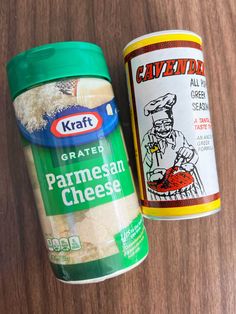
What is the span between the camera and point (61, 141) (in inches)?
17.9

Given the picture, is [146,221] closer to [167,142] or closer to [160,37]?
[167,142]

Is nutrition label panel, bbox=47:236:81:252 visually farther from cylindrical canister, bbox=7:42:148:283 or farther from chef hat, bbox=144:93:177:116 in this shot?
chef hat, bbox=144:93:177:116

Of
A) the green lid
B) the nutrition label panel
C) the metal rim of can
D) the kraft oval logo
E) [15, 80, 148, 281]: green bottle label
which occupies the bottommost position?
the nutrition label panel

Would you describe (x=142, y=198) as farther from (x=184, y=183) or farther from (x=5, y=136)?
(x=5, y=136)

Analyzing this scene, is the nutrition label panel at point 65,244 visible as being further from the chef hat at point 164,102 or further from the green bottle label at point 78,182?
the chef hat at point 164,102

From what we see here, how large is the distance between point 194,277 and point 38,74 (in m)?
0.43

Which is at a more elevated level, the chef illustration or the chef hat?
the chef hat

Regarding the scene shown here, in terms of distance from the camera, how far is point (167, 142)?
0.50 meters

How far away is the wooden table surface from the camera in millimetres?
577

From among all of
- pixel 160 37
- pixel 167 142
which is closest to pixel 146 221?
pixel 167 142

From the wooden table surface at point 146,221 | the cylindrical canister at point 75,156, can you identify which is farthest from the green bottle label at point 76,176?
the wooden table surface at point 146,221

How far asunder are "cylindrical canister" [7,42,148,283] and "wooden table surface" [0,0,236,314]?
4.2 inches

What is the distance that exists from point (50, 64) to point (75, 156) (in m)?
0.13

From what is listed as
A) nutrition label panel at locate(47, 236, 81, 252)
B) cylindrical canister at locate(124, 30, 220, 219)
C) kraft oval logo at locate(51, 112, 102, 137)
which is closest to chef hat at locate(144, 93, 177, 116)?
cylindrical canister at locate(124, 30, 220, 219)
